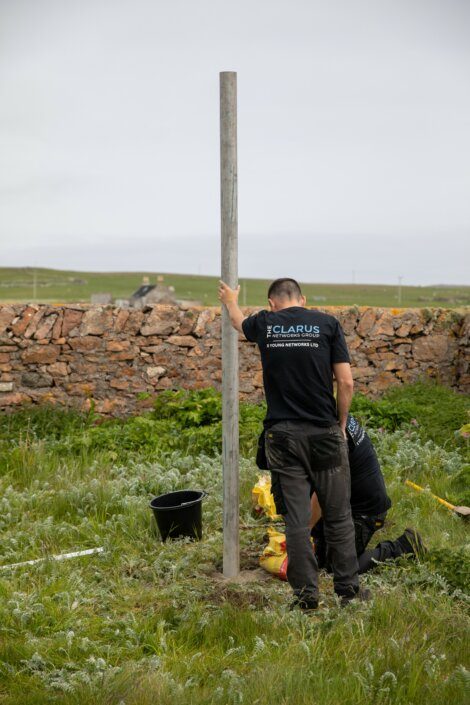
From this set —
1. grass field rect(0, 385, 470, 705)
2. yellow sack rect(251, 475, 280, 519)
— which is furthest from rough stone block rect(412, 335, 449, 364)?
yellow sack rect(251, 475, 280, 519)

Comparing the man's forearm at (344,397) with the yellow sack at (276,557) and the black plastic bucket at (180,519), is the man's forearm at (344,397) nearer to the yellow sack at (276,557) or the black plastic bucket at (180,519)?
the yellow sack at (276,557)

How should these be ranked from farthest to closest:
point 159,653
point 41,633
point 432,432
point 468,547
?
point 432,432 → point 468,547 → point 41,633 → point 159,653

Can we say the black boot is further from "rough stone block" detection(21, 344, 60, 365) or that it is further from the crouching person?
"rough stone block" detection(21, 344, 60, 365)

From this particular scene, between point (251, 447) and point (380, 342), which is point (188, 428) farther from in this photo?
Answer: point (380, 342)

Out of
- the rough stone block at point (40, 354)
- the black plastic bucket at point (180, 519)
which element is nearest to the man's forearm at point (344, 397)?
the black plastic bucket at point (180, 519)

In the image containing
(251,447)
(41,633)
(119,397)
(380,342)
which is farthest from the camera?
(380,342)

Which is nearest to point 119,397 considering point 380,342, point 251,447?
point 251,447

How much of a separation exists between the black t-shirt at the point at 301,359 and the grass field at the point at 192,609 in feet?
4.06

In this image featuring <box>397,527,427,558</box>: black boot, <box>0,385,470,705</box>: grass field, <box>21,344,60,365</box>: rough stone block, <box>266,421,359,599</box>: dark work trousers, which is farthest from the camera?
<box>21,344,60,365</box>: rough stone block

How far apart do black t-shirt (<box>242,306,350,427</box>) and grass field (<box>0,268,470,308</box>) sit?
5178 cm

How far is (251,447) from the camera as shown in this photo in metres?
8.70

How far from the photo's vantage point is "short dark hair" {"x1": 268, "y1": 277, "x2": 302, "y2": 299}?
4.97m

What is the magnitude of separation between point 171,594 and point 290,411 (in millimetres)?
1485

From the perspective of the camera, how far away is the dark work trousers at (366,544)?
17.6ft
